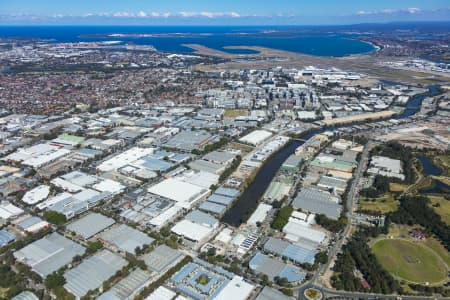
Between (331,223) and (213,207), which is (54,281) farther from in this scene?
(331,223)

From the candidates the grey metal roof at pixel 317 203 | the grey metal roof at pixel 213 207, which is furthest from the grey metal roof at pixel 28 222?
the grey metal roof at pixel 317 203

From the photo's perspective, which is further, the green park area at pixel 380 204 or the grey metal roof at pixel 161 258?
the green park area at pixel 380 204

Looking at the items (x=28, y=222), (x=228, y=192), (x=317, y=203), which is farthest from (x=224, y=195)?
(x=28, y=222)

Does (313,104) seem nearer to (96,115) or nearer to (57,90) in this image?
(96,115)

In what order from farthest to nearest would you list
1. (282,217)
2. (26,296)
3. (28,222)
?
(282,217) → (28,222) → (26,296)

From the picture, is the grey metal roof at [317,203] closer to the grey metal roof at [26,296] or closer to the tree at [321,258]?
the tree at [321,258]

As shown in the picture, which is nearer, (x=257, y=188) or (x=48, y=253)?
(x=48, y=253)

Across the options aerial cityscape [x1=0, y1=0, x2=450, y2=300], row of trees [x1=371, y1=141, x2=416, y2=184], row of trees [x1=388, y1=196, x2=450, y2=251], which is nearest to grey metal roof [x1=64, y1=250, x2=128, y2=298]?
aerial cityscape [x1=0, y1=0, x2=450, y2=300]

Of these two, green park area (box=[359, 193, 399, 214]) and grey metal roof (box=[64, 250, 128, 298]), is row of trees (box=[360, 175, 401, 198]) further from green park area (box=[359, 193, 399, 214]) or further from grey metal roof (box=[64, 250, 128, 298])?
grey metal roof (box=[64, 250, 128, 298])
